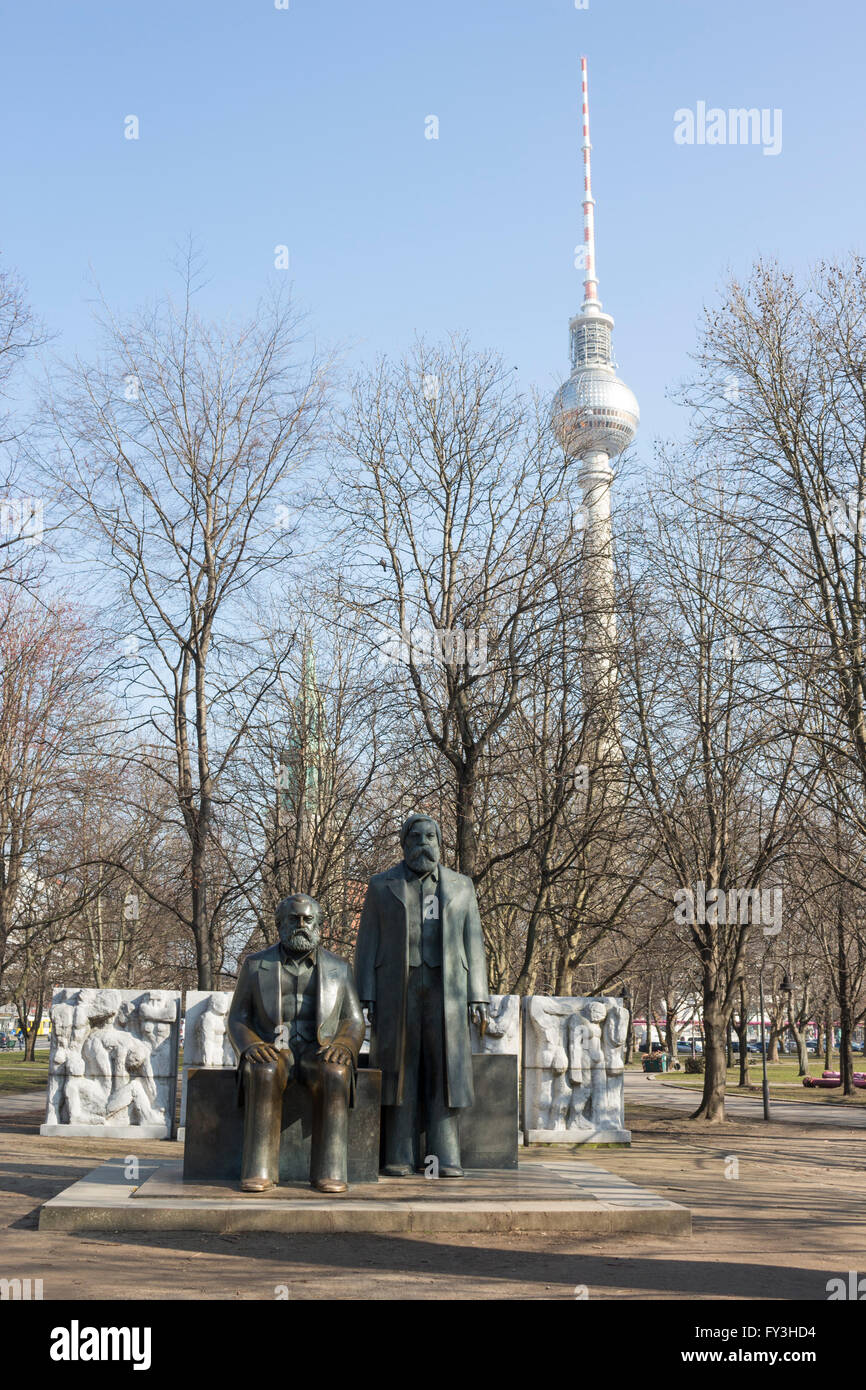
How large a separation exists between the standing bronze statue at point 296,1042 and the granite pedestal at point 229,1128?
0.27m

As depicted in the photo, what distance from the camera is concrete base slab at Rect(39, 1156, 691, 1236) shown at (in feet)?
26.8

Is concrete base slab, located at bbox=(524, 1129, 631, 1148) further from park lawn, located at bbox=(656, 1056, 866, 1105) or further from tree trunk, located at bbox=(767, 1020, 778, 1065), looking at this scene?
tree trunk, located at bbox=(767, 1020, 778, 1065)

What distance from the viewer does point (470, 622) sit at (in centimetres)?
1811

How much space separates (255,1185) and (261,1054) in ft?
2.82

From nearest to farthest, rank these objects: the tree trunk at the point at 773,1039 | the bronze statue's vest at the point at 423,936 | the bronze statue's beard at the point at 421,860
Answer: the bronze statue's vest at the point at 423,936
the bronze statue's beard at the point at 421,860
the tree trunk at the point at 773,1039

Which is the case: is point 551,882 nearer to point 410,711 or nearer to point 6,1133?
point 410,711

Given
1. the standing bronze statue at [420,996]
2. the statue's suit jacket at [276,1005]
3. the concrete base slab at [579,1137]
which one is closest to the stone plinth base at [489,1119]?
the standing bronze statue at [420,996]

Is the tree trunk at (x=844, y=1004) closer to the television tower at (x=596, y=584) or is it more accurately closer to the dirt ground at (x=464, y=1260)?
the television tower at (x=596, y=584)

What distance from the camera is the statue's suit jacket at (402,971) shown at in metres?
9.81

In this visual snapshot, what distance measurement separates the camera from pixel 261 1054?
8.91 meters

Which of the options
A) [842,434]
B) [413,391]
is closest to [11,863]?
[413,391]

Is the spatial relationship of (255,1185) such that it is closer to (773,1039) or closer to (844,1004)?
(844,1004)

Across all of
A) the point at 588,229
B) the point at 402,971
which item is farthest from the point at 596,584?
the point at 588,229

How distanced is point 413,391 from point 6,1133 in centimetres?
1203
